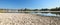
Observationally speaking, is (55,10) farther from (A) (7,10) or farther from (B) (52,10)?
(A) (7,10)

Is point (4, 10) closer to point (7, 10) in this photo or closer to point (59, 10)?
point (7, 10)

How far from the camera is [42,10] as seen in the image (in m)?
27.5

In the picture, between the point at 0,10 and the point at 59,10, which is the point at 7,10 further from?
the point at 59,10

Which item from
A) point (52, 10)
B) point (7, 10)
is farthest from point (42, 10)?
point (7, 10)

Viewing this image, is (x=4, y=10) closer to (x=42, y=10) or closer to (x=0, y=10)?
(x=0, y=10)

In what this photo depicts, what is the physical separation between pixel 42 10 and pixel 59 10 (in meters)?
3.16

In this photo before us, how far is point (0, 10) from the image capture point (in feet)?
88.2

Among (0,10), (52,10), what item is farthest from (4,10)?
(52,10)

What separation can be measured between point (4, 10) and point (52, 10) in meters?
8.90

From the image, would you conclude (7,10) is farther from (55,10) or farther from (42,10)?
(55,10)

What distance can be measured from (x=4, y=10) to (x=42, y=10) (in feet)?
23.1

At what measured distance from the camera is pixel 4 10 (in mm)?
27250

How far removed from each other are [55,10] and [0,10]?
10.1 meters

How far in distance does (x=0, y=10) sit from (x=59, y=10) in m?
→ 10.6
